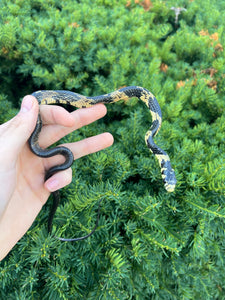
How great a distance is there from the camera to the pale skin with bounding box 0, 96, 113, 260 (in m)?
1.89

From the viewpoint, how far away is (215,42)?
3.31m

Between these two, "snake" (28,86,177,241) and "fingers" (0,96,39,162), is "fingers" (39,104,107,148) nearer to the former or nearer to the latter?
"snake" (28,86,177,241)

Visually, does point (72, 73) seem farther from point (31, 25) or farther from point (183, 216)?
point (183, 216)

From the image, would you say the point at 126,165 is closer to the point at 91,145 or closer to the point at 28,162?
the point at 91,145

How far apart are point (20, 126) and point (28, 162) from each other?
0.61 metres

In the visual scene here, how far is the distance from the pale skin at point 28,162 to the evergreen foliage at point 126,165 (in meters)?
0.13

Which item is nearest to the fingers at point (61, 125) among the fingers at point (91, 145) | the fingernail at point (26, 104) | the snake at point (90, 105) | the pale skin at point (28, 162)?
the pale skin at point (28, 162)

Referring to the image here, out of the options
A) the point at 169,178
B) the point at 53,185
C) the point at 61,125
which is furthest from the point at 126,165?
the point at 61,125

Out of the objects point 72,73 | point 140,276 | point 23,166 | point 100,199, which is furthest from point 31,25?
point 140,276

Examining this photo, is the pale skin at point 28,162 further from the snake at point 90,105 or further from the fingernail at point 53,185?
the snake at point 90,105

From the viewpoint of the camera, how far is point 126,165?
212cm

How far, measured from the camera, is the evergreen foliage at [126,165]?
1.84m

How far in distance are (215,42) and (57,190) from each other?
2.91m

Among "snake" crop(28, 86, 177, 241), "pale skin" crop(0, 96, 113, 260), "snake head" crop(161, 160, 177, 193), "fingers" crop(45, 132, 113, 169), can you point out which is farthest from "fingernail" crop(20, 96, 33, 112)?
"snake head" crop(161, 160, 177, 193)
